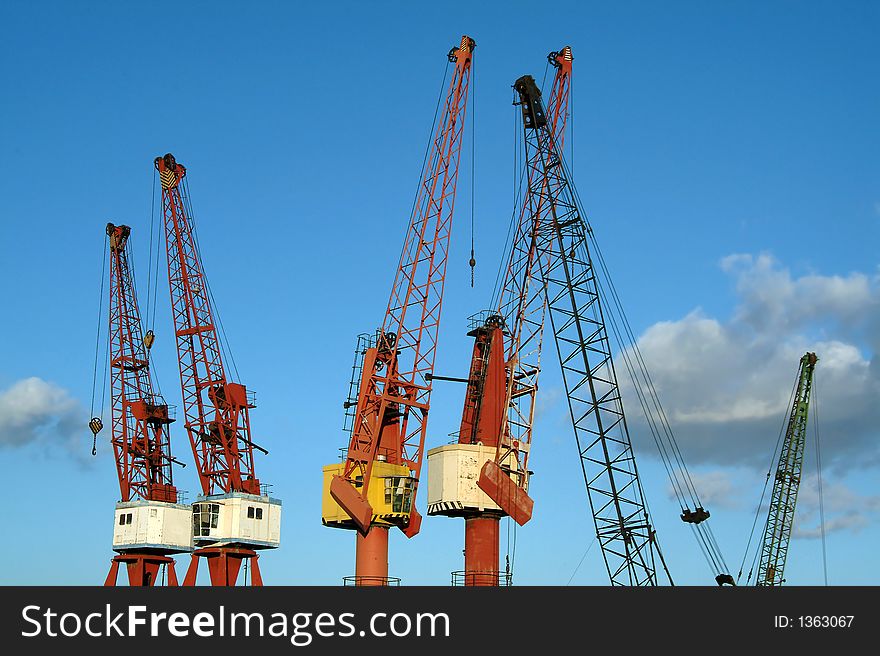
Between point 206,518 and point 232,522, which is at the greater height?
point 206,518

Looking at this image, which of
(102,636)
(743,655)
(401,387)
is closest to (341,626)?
(102,636)

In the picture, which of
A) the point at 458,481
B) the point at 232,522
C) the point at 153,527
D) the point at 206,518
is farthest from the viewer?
the point at 153,527

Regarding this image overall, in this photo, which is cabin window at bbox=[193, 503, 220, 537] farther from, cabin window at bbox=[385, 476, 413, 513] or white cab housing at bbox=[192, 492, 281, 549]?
cabin window at bbox=[385, 476, 413, 513]

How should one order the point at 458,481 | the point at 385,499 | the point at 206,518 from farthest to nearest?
the point at 206,518 < the point at 385,499 < the point at 458,481

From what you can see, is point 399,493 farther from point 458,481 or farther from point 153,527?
point 153,527

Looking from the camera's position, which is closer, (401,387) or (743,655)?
(743,655)

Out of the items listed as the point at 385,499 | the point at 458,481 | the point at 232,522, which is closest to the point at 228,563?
the point at 232,522

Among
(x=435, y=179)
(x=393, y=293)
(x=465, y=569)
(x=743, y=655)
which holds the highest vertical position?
(x=435, y=179)

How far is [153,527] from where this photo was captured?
124 metres

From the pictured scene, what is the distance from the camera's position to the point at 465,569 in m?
92.6

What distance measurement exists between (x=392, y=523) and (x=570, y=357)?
2262 cm

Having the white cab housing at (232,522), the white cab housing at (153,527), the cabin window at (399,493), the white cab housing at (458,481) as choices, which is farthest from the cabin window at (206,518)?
the white cab housing at (458,481)

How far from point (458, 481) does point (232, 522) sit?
38305 millimetres

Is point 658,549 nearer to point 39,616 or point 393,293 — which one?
point 393,293
